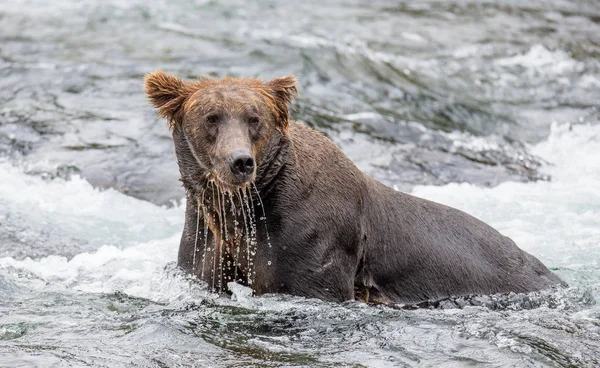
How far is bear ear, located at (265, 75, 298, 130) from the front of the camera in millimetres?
6227

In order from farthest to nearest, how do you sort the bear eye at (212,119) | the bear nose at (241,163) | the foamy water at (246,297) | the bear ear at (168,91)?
the bear ear at (168,91), the bear eye at (212,119), the foamy water at (246,297), the bear nose at (241,163)

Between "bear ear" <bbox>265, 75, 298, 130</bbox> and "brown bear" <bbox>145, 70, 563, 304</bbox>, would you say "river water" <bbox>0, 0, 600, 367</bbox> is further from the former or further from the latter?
"bear ear" <bbox>265, 75, 298, 130</bbox>

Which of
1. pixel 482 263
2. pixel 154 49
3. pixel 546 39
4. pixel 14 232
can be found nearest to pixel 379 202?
pixel 482 263

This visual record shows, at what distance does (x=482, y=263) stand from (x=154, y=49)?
810 centimetres

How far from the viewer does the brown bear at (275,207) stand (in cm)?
600

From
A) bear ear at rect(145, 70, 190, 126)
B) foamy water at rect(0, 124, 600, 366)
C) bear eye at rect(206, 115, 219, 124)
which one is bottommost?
foamy water at rect(0, 124, 600, 366)

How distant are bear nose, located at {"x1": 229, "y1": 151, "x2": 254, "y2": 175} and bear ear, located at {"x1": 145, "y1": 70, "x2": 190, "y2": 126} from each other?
Answer: 0.76m

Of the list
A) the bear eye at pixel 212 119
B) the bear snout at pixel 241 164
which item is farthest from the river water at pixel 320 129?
the bear eye at pixel 212 119

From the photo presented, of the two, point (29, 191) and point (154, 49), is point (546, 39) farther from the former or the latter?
Answer: point (29, 191)

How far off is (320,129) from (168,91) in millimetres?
5208

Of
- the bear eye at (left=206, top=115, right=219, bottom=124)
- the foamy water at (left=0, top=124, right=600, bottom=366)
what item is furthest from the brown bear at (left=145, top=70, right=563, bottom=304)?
the foamy water at (left=0, top=124, right=600, bottom=366)

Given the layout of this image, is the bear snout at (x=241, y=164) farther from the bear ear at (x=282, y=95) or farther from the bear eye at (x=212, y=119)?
the bear ear at (x=282, y=95)

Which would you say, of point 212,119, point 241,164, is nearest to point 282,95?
point 212,119

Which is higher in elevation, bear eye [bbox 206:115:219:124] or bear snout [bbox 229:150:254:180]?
bear eye [bbox 206:115:219:124]
